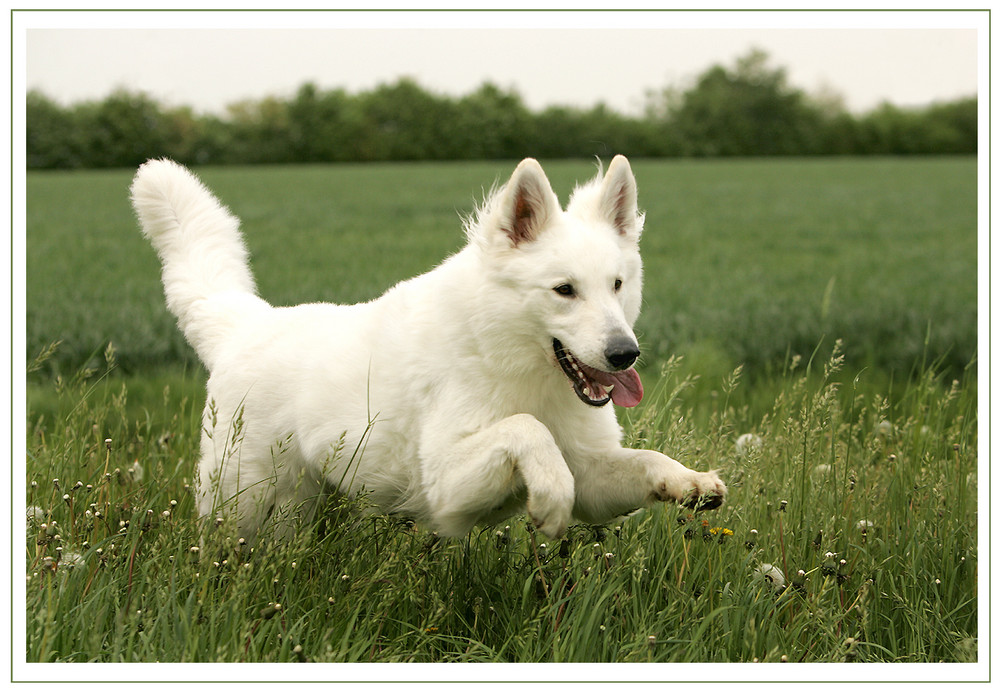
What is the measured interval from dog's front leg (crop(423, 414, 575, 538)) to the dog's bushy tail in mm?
1732

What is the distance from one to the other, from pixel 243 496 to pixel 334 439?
0.63 metres

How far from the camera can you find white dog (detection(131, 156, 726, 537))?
3260mm

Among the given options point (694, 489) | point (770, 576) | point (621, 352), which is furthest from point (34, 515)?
point (770, 576)

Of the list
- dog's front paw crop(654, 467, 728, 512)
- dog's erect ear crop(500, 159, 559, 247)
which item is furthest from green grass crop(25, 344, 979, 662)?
dog's erect ear crop(500, 159, 559, 247)

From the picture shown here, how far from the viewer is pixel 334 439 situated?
3.78 m

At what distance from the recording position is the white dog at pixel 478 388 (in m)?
3.26

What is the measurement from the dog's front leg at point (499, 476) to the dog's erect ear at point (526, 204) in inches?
31.9

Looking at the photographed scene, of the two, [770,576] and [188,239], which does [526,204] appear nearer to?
[770,576]

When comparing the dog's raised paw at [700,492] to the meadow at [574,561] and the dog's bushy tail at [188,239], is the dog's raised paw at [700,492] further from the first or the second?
the dog's bushy tail at [188,239]

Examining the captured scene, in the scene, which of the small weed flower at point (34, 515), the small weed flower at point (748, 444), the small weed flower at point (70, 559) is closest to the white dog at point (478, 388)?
the small weed flower at point (70, 559)

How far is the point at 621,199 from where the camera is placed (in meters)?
3.75

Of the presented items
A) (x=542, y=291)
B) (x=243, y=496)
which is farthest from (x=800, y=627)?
(x=243, y=496)

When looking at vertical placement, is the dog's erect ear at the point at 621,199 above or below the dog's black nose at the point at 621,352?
above

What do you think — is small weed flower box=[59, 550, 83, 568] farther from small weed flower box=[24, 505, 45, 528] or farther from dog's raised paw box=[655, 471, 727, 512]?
dog's raised paw box=[655, 471, 727, 512]
